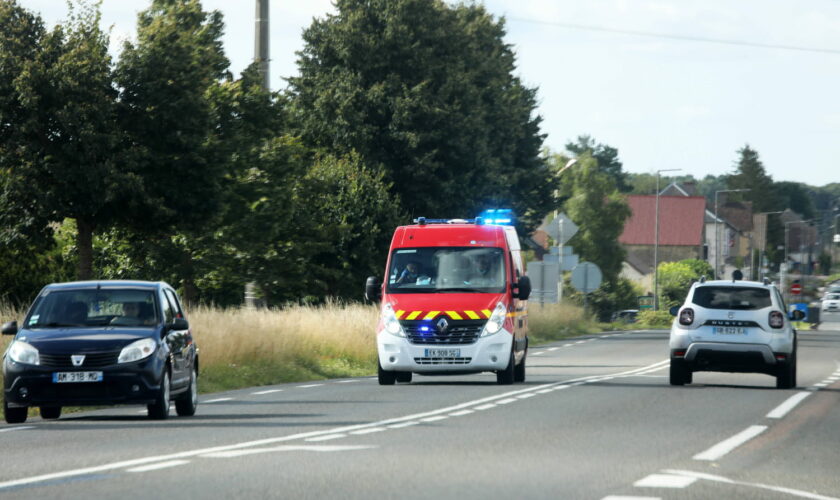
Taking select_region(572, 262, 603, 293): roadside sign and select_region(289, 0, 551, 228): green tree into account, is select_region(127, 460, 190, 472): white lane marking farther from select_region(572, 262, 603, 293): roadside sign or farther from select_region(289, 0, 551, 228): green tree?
select_region(289, 0, 551, 228): green tree

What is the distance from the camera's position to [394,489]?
10.1m

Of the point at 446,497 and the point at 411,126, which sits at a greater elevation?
the point at 411,126

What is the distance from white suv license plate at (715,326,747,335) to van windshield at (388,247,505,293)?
3.21 m

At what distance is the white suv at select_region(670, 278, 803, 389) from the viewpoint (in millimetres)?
22953

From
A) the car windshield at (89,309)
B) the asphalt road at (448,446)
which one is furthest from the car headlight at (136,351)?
the asphalt road at (448,446)

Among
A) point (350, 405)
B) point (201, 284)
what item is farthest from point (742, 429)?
point (201, 284)

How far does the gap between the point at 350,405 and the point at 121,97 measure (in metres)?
12.4

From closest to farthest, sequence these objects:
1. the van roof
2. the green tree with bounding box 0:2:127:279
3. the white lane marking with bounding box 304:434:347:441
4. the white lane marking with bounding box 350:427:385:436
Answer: the white lane marking with bounding box 304:434:347:441 < the white lane marking with bounding box 350:427:385:436 < the van roof < the green tree with bounding box 0:2:127:279

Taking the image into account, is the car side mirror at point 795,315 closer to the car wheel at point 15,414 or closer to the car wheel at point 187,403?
the car wheel at point 187,403

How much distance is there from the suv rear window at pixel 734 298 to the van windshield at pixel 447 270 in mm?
3003

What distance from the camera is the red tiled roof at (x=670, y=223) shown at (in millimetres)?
150250

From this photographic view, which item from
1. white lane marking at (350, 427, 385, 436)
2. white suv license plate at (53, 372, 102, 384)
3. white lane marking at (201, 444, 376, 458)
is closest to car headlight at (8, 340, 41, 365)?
white suv license plate at (53, 372, 102, 384)

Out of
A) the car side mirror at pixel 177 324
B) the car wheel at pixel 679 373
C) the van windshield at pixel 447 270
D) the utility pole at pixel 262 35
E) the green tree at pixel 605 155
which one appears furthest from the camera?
the green tree at pixel 605 155

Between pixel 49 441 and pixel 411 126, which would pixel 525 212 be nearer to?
pixel 411 126
